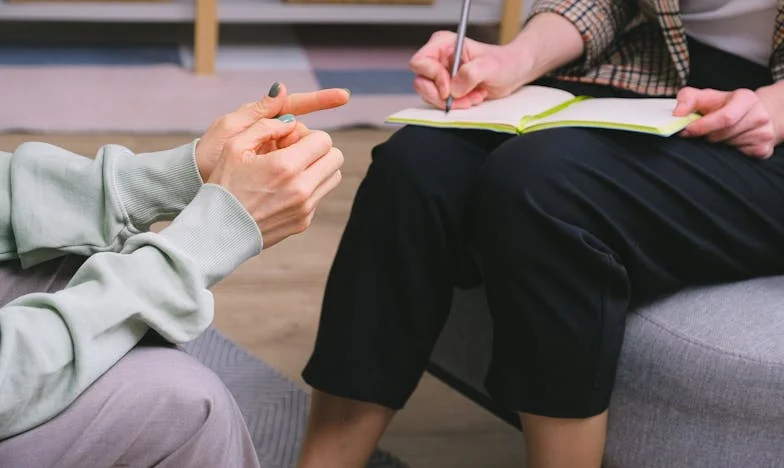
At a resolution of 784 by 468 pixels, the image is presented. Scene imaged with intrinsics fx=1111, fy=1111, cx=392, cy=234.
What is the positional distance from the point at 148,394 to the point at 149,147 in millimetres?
1467

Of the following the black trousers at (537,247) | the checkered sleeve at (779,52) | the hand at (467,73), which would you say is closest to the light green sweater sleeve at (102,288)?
the black trousers at (537,247)

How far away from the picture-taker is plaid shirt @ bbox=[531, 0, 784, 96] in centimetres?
126

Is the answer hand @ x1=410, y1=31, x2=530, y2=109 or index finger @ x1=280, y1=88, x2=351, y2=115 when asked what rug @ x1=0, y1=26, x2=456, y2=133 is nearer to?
hand @ x1=410, y1=31, x2=530, y2=109

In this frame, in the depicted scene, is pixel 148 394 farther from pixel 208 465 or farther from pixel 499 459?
A: pixel 499 459

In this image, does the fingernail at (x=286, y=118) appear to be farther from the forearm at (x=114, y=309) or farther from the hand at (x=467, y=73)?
the hand at (x=467, y=73)

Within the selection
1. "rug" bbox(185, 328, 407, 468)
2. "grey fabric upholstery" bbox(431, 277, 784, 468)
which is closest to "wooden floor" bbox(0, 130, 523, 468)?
"rug" bbox(185, 328, 407, 468)

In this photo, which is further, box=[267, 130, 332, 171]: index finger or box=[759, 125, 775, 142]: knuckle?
box=[759, 125, 775, 142]: knuckle

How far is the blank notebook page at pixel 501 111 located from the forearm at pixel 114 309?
1.28 ft

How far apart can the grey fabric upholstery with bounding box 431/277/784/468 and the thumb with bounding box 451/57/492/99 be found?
29 cm

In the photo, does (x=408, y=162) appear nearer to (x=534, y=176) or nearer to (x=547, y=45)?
(x=534, y=176)

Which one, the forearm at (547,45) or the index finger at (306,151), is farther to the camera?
the forearm at (547,45)

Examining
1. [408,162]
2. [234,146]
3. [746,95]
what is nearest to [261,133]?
[234,146]

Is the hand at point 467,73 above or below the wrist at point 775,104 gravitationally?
below

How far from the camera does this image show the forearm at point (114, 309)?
69 cm
